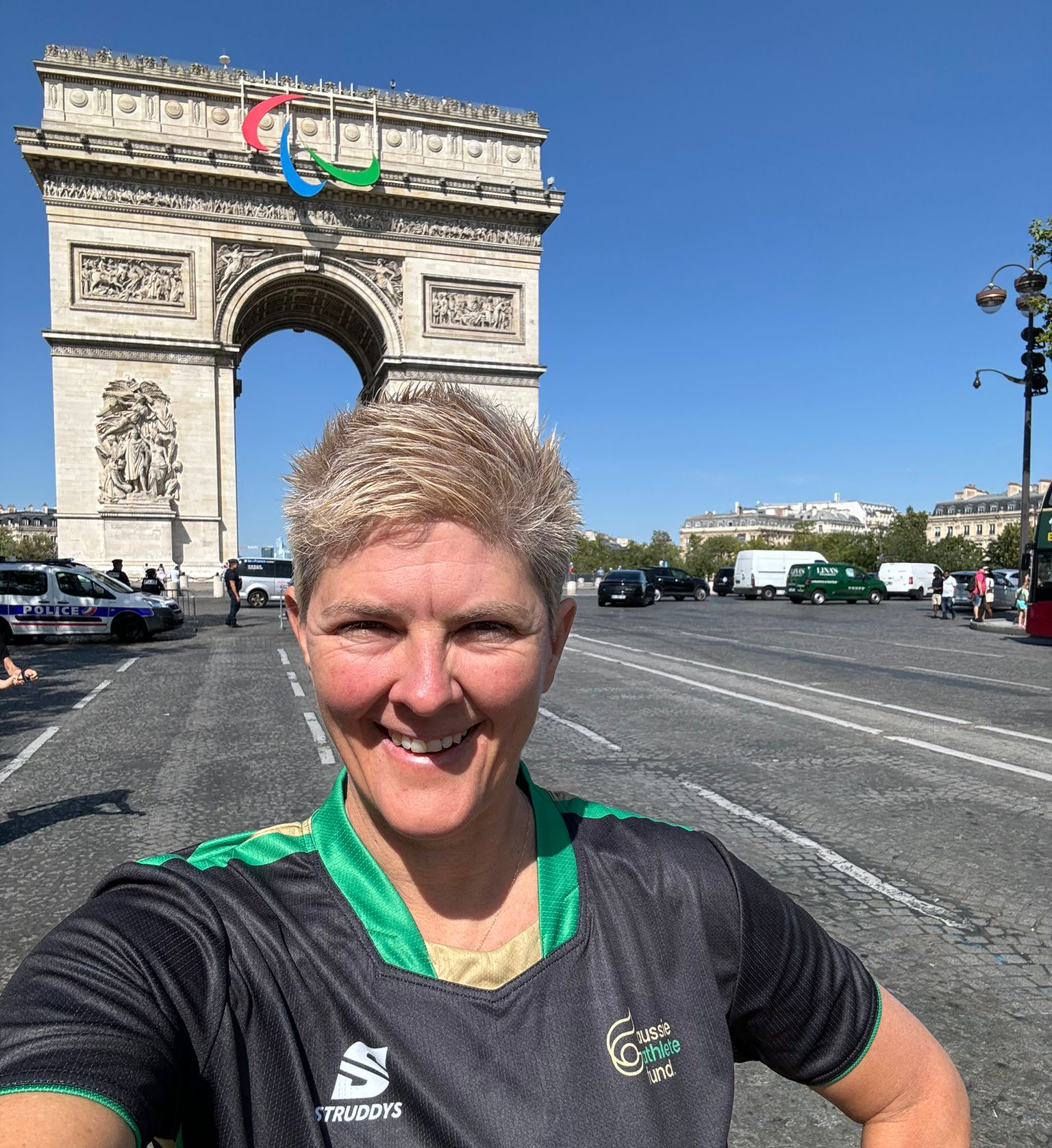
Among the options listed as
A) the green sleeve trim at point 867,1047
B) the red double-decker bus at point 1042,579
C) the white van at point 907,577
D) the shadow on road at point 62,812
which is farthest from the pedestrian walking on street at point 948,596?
the green sleeve trim at point 867,1047

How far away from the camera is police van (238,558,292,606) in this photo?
27.5m

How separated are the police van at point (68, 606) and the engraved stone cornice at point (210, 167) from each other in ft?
50.0

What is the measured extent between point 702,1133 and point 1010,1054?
6.78 feet

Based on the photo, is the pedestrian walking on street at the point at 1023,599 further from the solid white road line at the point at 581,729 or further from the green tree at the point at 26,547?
the green tree at the point at 26,547

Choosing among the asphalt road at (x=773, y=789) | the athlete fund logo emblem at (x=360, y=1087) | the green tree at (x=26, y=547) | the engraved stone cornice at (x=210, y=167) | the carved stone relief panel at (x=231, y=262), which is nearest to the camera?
the athlete fund logo emblem at (x=360, y=1087)

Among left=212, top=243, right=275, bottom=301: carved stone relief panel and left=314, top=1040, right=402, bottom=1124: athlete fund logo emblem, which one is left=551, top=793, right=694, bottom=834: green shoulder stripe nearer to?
left=314, top=1040, right=402, bottom=1124: athlete fund logo emblem

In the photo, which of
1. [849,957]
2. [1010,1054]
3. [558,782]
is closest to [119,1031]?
[849,957]

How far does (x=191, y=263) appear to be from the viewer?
1080 inches

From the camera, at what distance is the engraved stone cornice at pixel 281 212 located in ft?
86.2

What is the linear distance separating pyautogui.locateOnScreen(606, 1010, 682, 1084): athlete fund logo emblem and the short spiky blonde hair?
1.74ft

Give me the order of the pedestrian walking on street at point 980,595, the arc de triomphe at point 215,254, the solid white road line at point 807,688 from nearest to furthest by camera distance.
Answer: the solid white road line at point 807,688 < the pedestrian walking on street at point 980,595 < the arc de triomphe at point 215,254

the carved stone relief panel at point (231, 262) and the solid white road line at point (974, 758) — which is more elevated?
the carved stone relief panel at point (231, 262)

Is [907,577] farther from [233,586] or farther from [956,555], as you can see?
[233,586]

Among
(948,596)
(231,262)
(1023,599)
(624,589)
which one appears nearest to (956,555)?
(948,596)
